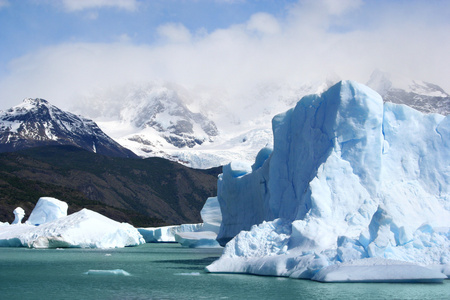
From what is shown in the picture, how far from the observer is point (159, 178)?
434ft

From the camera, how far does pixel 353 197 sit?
23109mm

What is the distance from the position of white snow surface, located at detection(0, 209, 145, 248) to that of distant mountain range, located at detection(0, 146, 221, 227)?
104 ft

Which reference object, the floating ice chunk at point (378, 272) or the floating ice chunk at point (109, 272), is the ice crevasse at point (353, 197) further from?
the floating ice chunk at point (109, 272)

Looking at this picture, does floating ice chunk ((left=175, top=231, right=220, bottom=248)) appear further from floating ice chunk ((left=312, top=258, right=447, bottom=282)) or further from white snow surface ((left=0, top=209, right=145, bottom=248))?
floating ice chunk ((left=312, top=258, right=447, bottom=282))

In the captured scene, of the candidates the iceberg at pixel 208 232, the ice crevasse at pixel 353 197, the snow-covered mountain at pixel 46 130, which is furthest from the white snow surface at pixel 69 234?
the snow-covered mountain at pixel 46 130

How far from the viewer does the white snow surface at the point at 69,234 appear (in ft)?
133

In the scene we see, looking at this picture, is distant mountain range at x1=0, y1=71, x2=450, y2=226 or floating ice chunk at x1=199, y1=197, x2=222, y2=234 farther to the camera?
distant mountain range at x1=0, y1=71, x2=450, y2=226

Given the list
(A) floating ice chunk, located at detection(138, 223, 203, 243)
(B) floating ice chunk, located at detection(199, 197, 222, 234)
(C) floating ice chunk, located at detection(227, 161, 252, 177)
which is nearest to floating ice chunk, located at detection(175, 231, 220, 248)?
(B) floating ice chunk, located at detection(199, 197, 222, 234)

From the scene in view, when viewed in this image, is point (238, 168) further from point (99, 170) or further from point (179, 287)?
point (99, 170)

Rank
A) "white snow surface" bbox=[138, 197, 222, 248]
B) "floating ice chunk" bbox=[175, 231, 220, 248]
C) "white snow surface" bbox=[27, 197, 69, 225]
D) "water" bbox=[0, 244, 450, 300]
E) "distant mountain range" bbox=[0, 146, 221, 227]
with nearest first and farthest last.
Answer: "water" bbox=[0, 244, 450, 300] → "floating ice chunk" bbox=[175, 231, 220, 248] → "white snow surface" bbox=[138, 197, 222, 248] → "white snow surface" bbox=[27, 197, 69, 225] → "distant mountain range" bbox=[0, 146, 221, 227]

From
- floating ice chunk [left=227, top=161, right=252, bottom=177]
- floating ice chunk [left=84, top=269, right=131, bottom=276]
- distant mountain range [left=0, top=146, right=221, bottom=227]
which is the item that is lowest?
floating ice chunk [left=84, top=269, right=131, bottom=276]

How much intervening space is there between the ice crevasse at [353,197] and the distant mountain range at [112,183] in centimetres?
5545

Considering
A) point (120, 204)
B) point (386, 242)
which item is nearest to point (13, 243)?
point (386, 242)

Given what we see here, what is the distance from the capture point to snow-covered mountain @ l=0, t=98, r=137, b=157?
16225 cm
